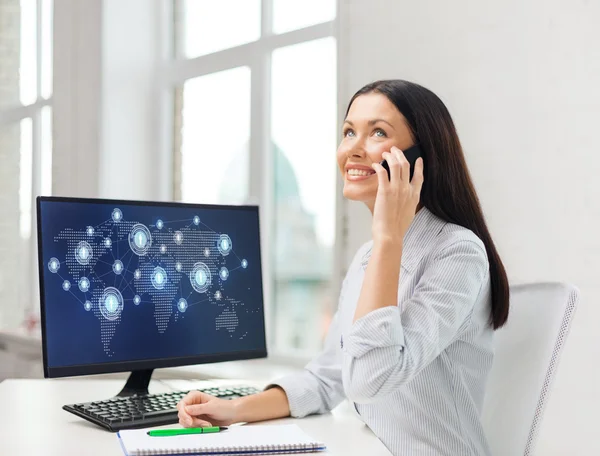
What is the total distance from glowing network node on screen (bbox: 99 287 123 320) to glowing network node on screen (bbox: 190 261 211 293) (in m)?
0.17

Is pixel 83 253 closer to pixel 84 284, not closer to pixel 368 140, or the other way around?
pixel 84 284

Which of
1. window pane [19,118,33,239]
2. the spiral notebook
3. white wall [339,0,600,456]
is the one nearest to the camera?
the spiral notebook

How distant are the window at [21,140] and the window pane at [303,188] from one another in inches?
76.0

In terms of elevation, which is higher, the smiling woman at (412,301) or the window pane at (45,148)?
the window pane at (45,148)

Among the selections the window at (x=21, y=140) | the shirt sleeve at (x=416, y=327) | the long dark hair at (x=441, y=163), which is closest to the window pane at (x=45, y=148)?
the window at (x=21, y=140)

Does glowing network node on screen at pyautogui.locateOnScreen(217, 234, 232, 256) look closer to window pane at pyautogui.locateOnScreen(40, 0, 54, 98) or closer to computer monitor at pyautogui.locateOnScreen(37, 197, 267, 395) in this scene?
computer monitor at pyautogui.locateOnScreen(37, 197, 267, 395)

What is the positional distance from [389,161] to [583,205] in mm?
632

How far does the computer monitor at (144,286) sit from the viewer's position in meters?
1.45

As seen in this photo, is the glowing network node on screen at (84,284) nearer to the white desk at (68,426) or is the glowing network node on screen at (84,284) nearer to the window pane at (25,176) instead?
the white desk at (68,426)

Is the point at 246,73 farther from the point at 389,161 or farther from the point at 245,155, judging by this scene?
the point at 389,161

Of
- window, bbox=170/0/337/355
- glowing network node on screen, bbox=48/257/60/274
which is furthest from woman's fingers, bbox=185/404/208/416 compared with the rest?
window, bbox=170/0/337/355

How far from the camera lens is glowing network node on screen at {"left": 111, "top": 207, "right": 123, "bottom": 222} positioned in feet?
5.05

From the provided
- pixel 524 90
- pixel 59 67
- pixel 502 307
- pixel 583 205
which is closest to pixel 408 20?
pixel 524 90

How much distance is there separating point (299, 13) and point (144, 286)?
175cm
